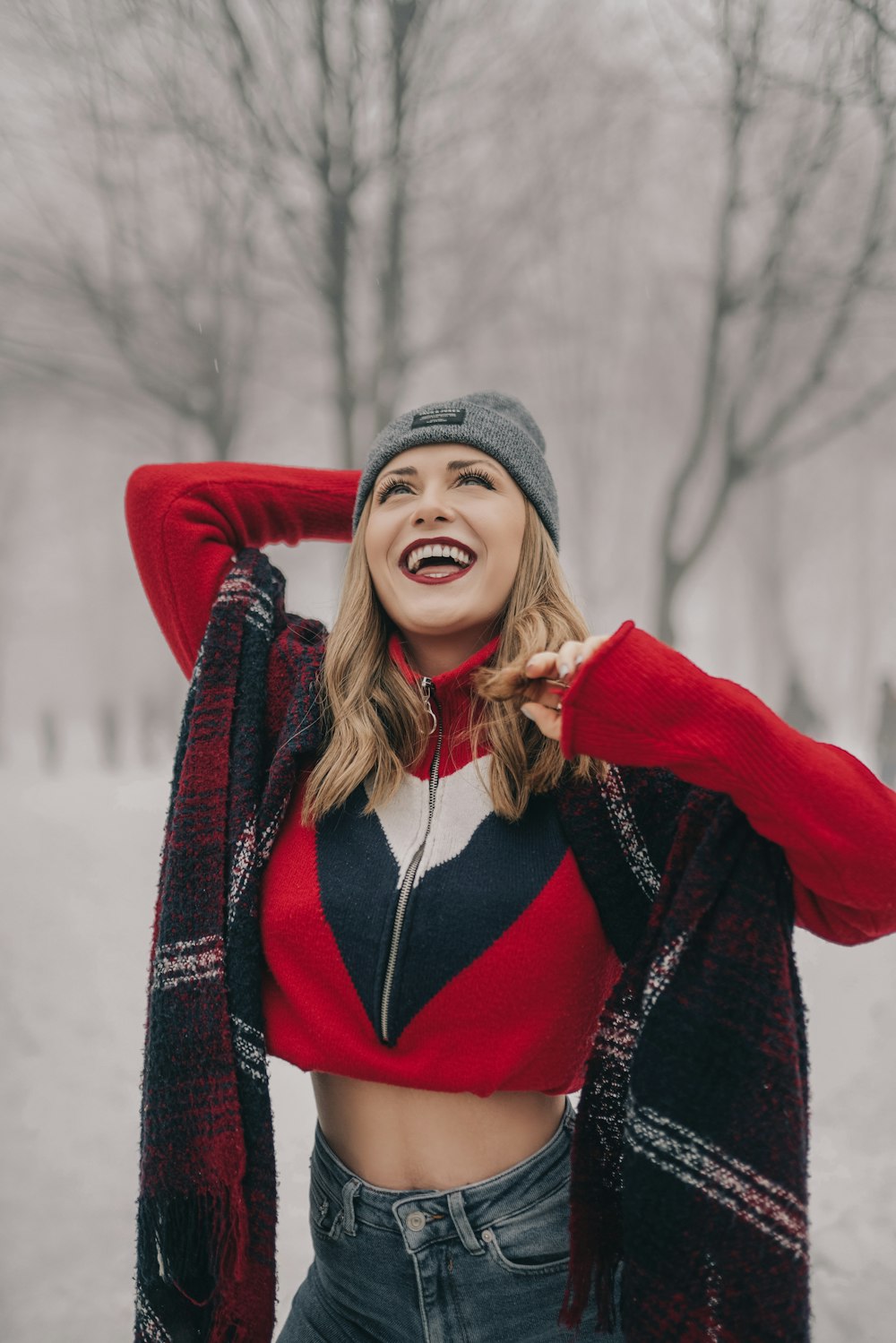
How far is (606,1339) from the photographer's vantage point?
1053 mm

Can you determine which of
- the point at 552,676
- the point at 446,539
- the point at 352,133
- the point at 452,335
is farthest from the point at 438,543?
the point at 352,133

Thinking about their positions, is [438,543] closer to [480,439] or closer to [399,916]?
[480,439]

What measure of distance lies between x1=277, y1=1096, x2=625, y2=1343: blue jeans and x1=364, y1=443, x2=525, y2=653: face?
0.70 m

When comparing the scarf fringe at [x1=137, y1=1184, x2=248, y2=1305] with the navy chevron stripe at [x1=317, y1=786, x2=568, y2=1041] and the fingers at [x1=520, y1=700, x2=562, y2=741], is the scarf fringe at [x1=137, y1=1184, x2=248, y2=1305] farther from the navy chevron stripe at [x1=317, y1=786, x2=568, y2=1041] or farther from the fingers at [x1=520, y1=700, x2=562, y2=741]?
the fingers at [x1=520, y1=700, x2=562, y2=741]

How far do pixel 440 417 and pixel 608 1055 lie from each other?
86cm

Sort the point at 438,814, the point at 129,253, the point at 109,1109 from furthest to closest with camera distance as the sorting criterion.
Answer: the point at 129,253
the point at 109,1109
the point at 438,814

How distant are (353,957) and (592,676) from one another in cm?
47

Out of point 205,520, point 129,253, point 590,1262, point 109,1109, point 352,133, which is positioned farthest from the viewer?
point 129,253

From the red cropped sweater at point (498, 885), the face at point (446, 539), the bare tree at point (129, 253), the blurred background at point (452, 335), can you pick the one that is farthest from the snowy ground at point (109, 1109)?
the face at point (446, 539)

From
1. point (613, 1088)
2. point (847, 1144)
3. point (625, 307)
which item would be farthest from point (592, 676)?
point (625, 307)

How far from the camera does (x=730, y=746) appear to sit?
2.78ft

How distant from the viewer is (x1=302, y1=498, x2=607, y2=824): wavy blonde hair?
1.09 metres

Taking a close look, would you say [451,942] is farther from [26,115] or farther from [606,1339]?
[26,115]

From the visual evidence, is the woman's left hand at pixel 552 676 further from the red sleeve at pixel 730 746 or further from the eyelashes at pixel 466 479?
the eyelashes at pixel 466 479
